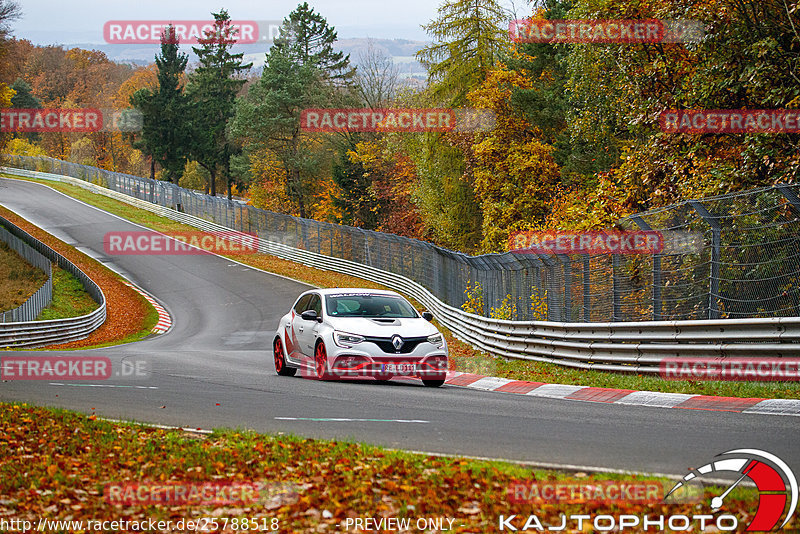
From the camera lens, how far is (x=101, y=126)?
104m

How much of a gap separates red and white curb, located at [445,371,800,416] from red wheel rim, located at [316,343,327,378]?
2.21 m

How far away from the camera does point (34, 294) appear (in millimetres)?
33812

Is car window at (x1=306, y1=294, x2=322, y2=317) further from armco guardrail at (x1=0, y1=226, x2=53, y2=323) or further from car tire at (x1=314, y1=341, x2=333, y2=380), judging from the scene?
armco guardrail at (x1=0, y1=226, x2=53, y2=323)

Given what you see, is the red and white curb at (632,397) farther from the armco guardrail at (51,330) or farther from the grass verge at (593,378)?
the armco guardrail at (51,330)

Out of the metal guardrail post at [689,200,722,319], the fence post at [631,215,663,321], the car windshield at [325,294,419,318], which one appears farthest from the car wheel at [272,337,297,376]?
the metal guardrail post at [689,200,722,319]

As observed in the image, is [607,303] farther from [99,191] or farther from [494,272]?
[99,191]

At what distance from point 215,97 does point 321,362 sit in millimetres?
79122

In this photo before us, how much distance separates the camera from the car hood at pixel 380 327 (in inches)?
542

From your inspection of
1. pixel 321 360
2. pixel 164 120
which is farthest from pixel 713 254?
pixel 164 120

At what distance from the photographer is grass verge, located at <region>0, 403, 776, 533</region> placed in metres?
5.64

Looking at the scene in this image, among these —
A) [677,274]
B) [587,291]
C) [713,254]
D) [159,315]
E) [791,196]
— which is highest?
[791,196]

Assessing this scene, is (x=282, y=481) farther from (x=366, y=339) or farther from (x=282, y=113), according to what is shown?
(x=282, y=113)

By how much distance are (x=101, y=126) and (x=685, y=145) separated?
9399 cm

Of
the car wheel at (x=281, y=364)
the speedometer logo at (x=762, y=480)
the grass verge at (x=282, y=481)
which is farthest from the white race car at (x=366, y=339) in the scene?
the speedometer logo at (x=762, y=480)
